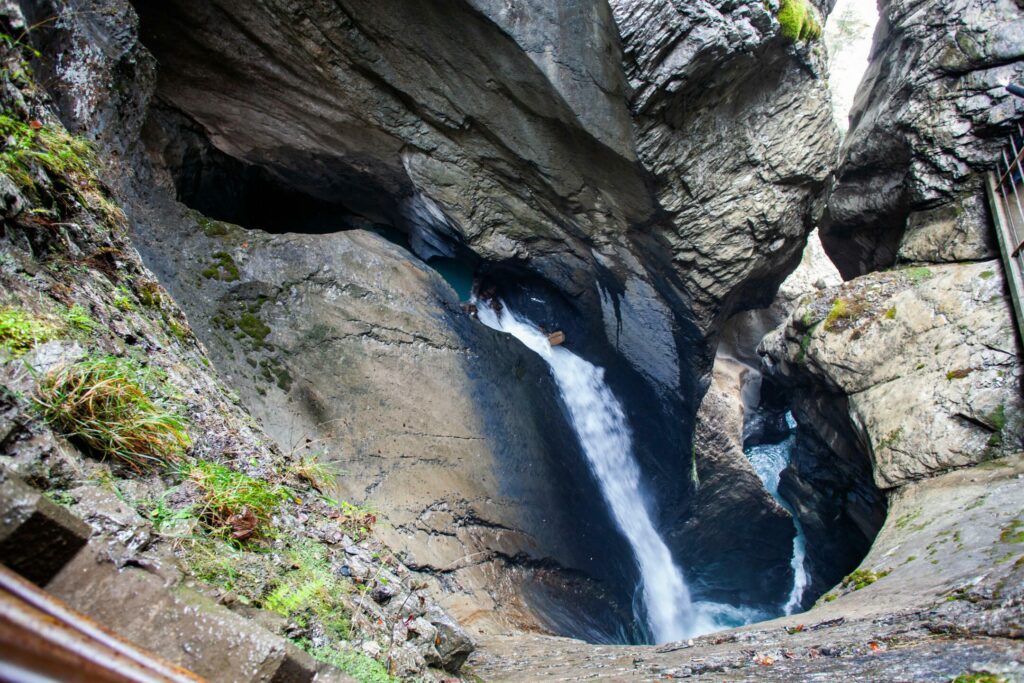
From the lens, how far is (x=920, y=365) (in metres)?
7.84

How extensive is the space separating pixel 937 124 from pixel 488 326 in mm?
6917

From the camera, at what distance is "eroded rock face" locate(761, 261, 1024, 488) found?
7031mm

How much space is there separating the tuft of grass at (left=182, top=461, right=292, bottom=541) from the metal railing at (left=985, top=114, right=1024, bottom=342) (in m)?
8.14

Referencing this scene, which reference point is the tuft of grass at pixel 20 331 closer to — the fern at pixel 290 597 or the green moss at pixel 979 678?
the fern at pixel 290 597

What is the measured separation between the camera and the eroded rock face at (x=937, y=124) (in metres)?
8.12

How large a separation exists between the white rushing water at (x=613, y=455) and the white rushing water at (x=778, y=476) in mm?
3063

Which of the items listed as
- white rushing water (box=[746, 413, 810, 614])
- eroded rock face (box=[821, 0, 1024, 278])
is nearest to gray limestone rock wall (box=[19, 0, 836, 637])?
eroded rock face (box=[821, 0, 1024, 278])

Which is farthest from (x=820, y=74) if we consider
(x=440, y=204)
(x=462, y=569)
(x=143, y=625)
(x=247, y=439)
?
(x=143, y=625)

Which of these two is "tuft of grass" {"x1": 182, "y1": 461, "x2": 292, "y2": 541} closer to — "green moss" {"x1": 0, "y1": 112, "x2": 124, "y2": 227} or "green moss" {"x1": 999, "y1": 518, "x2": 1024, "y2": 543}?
"green moss" {"x1": 0, "y1": 112, "x2": 124, "y2": 227}

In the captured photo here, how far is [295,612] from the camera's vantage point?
2340 millimetres

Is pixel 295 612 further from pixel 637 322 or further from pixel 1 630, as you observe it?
pixel 637 322

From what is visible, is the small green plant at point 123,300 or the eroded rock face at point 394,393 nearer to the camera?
the small green plant at point 123,300

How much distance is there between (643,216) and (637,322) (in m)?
2.45

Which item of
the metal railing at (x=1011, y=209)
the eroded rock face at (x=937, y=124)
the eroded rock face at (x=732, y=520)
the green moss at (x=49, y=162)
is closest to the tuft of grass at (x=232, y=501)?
the green moss at (x=49, y=162)
